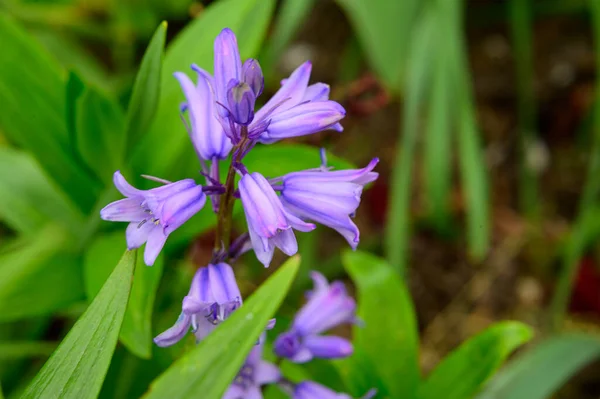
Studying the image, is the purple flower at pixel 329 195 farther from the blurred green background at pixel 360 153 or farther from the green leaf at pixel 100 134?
the green leaf at pixel 100 134

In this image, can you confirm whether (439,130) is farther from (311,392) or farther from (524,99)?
(311,392)

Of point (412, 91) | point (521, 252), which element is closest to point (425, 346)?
point (521, 252)

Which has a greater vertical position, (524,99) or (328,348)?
(328,348)

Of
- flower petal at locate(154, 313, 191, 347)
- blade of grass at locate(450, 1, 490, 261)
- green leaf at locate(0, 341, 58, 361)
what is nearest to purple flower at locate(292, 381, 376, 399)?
flower petal at locate(154, 313, 191, 347)

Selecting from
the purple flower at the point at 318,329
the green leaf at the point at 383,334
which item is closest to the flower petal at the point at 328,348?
the purple flower at the point at 318,329

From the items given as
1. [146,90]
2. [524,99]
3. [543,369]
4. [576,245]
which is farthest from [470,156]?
[146,90]

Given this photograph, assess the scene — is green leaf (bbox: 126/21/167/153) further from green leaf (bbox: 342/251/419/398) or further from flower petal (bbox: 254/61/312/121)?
green leaf (bbox: 342/251/419/398)
